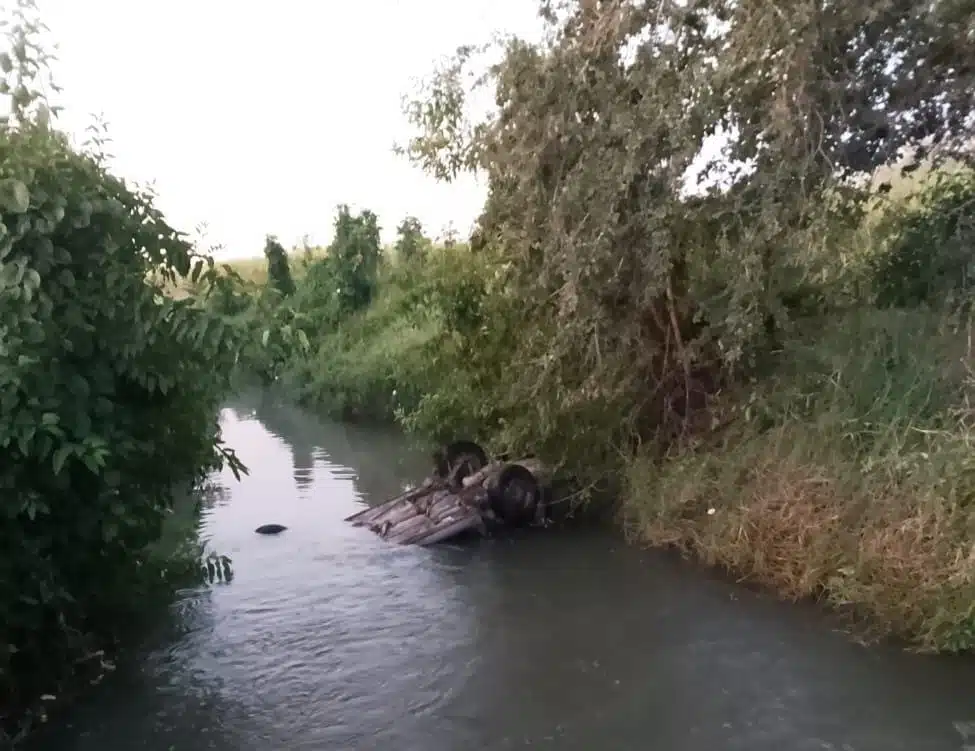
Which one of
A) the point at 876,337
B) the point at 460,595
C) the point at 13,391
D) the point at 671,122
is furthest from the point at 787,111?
the point at 13,391

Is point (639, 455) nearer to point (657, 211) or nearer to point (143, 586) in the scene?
point (657, 211)

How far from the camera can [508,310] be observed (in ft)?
31.5

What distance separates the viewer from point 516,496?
916cm

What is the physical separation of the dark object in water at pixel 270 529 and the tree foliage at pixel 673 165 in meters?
2.72

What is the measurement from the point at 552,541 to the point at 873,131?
4526 millimetres

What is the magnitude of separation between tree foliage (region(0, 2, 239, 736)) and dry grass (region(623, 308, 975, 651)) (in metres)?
4.27

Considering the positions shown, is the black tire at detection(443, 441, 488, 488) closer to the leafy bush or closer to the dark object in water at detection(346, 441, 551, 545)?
the dark object in water at detection(346, 441, 551, 545)

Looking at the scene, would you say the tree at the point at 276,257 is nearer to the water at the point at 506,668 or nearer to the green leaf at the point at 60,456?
the water at the point at 506,668

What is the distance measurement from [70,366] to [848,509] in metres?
5.20

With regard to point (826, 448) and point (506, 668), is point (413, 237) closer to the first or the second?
point (826, 448)

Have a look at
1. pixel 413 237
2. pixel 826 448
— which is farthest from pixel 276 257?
pixel 826 448

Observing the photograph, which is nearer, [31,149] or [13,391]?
[13,391]

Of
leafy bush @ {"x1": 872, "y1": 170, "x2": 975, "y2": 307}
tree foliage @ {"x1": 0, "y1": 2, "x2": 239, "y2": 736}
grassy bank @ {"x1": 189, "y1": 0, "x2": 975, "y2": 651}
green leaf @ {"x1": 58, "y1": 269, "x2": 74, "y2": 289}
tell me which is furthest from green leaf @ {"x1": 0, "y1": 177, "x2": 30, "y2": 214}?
leafy bush @ {"x1": 872, "y1": 170, "x2": 975, "y2": 307}

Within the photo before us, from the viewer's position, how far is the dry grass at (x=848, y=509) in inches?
235
